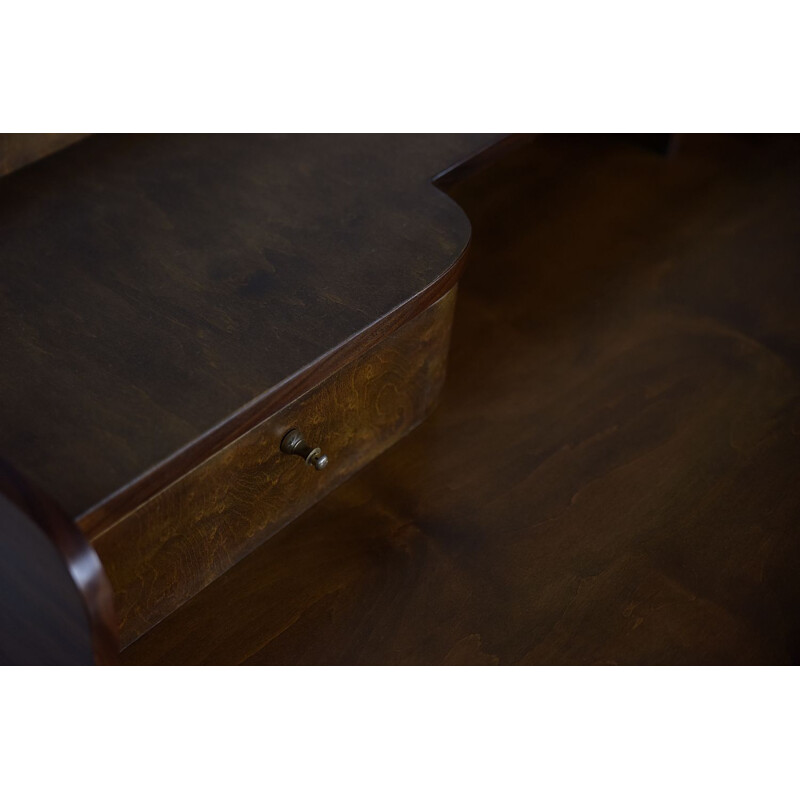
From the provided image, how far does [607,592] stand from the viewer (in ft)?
3.64

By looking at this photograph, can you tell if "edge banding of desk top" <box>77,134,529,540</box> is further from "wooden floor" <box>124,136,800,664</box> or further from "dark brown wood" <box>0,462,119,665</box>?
"wooden floor" <box>124,136,800,664</box>

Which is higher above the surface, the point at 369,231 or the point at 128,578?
the point at 369,231

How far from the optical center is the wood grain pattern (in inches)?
38.5

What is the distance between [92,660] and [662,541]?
537 millimetres

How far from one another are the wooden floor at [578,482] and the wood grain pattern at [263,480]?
0.9 inches

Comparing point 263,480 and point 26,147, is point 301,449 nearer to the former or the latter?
point 263,480

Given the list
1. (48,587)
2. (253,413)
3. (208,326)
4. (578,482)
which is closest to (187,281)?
(208,326)

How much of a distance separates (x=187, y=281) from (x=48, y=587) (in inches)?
12.1

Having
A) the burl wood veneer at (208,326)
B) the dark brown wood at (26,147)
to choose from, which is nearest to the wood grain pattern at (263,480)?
the burl wood veneer at (208,326)

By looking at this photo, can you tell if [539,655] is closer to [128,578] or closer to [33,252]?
Answer: [128,578]

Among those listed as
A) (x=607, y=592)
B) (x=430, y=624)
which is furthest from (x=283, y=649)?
(x=607, y=592)

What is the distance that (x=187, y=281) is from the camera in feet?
3.55

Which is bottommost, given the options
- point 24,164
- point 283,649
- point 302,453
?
point 283,649

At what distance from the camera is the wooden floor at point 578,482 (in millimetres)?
1074
